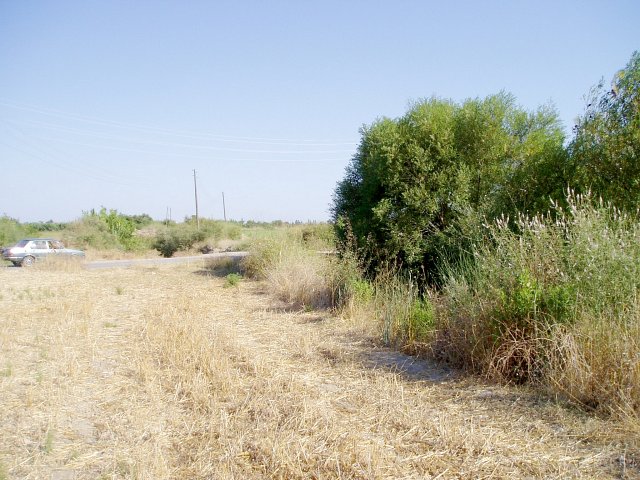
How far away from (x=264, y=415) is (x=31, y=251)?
23397 mm

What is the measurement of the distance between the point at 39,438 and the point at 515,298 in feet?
15.1

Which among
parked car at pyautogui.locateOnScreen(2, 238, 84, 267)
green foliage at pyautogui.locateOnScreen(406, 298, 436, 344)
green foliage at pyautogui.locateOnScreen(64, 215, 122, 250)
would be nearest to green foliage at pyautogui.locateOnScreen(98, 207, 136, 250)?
green foliage at pyautogui.locateOnScreen(64, 215, 122, 250)

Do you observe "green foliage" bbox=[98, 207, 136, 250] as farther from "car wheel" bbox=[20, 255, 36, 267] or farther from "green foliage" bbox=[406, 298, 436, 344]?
"green foliage" bbox=[406, 298, 436, 344]

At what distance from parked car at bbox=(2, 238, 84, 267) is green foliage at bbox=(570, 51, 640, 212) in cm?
2203

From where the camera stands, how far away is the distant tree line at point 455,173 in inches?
290

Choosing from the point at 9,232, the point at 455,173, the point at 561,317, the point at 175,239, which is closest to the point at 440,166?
the point at 455,173

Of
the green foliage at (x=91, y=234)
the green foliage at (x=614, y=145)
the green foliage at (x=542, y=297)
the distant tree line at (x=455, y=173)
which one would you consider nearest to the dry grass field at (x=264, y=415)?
the green foliage at (x=542, y=297)

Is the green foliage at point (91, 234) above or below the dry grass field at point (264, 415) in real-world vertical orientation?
above

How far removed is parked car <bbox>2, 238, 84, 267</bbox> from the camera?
2222cm

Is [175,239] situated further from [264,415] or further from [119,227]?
[264,415]

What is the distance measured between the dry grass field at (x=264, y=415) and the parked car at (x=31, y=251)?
17.5 meters

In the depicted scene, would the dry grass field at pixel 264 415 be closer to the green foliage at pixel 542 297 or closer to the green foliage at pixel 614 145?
the green foliage at pixel 542 297

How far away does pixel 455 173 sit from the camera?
8.88 meters

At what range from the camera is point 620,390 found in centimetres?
361
